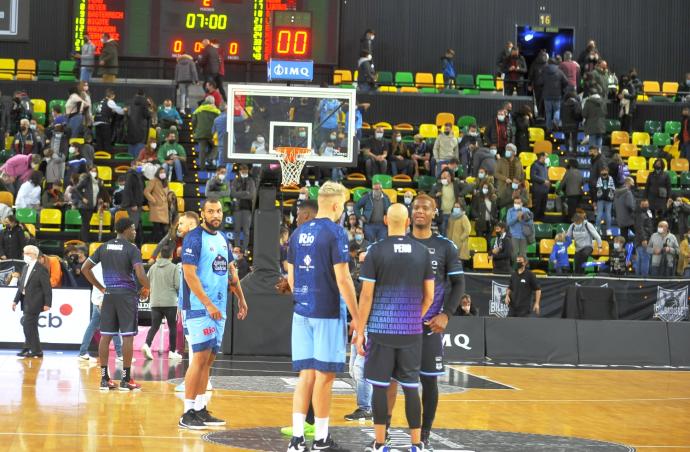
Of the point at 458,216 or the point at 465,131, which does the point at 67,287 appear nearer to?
the point at 458,216

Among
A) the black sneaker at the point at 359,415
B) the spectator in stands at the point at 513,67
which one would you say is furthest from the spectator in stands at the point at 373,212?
the black sneaker at the point at 359,415

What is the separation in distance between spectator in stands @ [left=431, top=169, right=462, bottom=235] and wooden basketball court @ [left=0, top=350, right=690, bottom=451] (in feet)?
27.9

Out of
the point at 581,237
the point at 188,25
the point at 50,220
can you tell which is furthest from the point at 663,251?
the point at 188,25

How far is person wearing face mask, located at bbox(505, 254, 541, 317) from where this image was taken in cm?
2289

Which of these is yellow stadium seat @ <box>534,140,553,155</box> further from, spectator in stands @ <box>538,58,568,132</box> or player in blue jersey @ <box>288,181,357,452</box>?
player in blue jersey @ <box>288,181,357,452</box>

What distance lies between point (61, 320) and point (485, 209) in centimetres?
1082

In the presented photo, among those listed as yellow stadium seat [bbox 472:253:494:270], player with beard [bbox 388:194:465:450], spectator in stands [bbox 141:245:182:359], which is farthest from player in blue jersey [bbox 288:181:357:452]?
yellow stadium seat [bbox 472:253:494:270]

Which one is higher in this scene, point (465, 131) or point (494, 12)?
point (494, 12)

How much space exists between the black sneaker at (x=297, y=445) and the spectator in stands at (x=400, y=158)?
2091cm

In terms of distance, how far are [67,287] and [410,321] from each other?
12.5 meters

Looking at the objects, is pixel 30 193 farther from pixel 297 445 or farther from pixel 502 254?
pixel 297 445


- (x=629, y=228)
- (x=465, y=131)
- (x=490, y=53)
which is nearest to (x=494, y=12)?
(x=490, y=53)

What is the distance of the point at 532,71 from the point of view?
35.8m

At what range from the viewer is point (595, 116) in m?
32.5
